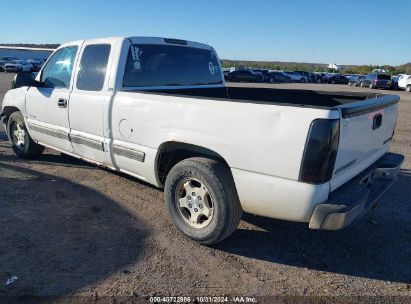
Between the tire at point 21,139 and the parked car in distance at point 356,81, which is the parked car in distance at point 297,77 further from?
the tire at point 21,139

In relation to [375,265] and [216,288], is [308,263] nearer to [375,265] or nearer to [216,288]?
[375,265]

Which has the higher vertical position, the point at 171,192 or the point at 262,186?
the point at 262,186

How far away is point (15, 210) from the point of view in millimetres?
4430

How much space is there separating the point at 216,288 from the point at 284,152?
1.21 meters

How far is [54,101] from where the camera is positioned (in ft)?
17.3

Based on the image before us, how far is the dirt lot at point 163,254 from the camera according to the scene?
9.97 feet

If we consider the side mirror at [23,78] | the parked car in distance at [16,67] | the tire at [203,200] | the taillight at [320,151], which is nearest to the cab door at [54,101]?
the side mirror at [23,78]

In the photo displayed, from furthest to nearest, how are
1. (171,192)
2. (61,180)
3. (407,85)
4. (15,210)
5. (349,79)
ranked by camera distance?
(349,79) < (407,85) < (61,180) < (15,210) < (171,192)

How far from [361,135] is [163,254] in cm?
206

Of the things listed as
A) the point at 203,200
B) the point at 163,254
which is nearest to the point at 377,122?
the point at 203,200

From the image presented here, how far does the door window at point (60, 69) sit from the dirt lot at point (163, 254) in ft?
4.91

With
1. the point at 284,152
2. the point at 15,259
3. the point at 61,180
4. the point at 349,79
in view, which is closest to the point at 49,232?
the point at 15,259

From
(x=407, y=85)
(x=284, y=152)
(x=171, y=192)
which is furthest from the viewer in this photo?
(x=407, y=85)

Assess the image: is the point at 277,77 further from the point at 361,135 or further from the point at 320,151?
the point at 320,151
